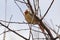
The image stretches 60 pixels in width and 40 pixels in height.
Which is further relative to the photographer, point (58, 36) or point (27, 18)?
point (27, 18)

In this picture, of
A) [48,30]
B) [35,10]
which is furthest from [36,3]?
[48,30]

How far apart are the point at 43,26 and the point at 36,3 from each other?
0.15 m

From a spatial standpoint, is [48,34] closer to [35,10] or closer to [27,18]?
[35,10]

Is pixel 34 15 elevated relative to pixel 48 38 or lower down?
elevated

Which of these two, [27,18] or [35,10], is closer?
[35,10]

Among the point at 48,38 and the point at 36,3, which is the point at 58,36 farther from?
the point at 36,3

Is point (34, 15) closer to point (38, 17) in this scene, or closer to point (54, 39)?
point (38, 17)

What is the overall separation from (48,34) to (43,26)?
0.19 feet

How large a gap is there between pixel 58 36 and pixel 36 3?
222mm

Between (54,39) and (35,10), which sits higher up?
(35,10)

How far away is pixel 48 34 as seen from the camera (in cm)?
103

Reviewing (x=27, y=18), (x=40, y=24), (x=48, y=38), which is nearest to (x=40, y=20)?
(x=40, y=24)

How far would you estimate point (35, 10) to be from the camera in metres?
1.02

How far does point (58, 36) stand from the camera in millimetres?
1031
